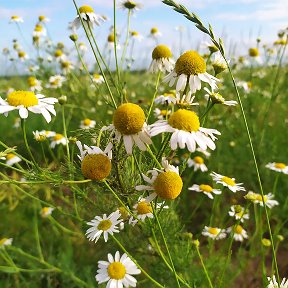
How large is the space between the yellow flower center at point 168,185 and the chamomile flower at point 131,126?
0.40 feet

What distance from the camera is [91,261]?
2.80 m

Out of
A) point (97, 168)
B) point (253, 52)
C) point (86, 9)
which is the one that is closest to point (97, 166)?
point (97, 168)

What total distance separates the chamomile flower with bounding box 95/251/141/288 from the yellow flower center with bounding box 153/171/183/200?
0.57 m

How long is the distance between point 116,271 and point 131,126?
78 cm

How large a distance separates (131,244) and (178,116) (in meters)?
1.15

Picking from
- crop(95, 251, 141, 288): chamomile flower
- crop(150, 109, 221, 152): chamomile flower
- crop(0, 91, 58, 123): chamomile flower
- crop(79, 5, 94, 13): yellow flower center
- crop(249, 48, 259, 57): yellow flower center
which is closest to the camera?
crop(150, 109, 221, 152): chamomile flower

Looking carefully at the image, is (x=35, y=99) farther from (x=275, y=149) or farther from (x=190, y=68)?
(x=275, y=149)

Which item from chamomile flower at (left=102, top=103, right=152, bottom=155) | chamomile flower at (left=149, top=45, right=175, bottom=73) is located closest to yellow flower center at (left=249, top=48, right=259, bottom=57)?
chamomile flower at (left=149, top=45, right=175, bottom=73)

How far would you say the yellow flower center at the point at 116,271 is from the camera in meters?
1.69

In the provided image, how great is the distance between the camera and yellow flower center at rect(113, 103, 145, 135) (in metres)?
1.14

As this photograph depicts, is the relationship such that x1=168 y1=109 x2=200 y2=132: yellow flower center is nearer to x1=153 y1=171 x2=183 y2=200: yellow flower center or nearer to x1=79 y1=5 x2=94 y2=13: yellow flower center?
x1=153 y1=171 x2=183 y2=200: yellow flower center

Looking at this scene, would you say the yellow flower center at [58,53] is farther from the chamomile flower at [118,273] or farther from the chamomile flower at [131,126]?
the chamomile flower at [131,126]

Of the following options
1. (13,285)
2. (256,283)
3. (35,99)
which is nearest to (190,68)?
(35,99)

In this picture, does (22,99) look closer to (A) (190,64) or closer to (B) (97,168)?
(B) (97,168)
